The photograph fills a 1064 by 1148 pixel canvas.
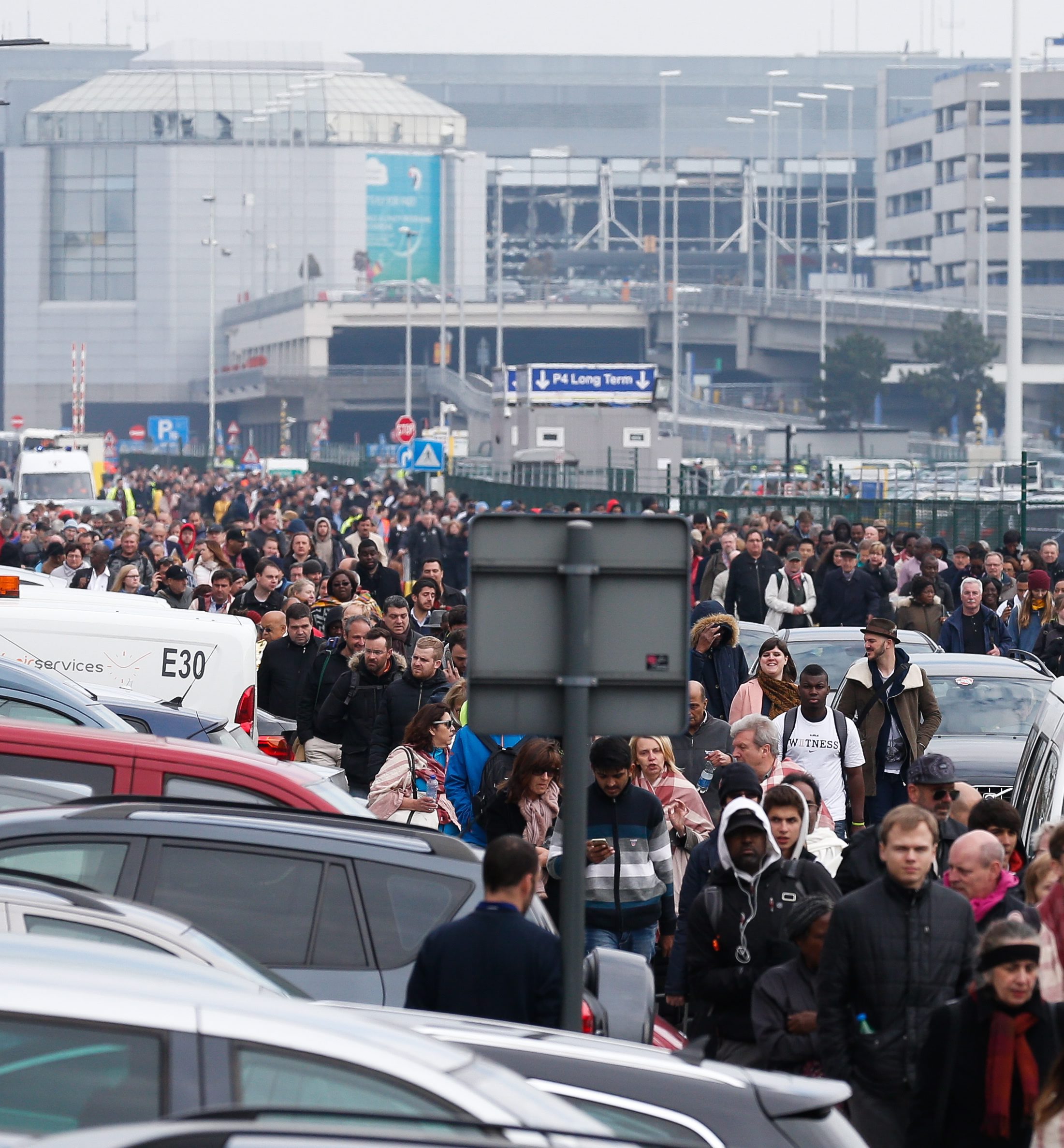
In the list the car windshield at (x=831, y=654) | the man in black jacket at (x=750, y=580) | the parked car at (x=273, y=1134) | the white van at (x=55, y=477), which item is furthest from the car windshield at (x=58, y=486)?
the parked car at (x=273, y=1134)

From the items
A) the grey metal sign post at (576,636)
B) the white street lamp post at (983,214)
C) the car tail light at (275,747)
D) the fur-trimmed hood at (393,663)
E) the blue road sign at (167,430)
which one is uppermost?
the white street lamp post at (983,214)

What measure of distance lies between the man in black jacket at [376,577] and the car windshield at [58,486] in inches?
1124

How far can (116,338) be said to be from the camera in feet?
472

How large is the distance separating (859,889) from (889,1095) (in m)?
0.63

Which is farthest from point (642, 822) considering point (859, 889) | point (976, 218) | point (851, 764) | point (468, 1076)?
point (976, 218)

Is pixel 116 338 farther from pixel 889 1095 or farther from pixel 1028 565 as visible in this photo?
pixel 889 1095

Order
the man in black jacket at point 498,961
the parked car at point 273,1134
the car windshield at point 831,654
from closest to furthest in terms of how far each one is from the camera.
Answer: the parked car at point 273,1134
the man in black jacket at point 498,961
the car windshield at point 831,654

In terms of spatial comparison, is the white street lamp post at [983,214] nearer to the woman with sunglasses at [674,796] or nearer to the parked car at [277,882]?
the woman with sunglasses at [674,796]

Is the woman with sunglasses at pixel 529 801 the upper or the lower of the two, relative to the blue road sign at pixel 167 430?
lower

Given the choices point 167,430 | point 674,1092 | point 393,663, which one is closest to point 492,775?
point 393,663

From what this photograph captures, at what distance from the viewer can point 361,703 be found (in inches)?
492

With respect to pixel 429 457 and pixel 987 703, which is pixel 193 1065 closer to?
pixel 987 703

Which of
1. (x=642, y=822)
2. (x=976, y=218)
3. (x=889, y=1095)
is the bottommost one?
(x=889, y=1095)

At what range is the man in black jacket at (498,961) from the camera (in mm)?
6039
